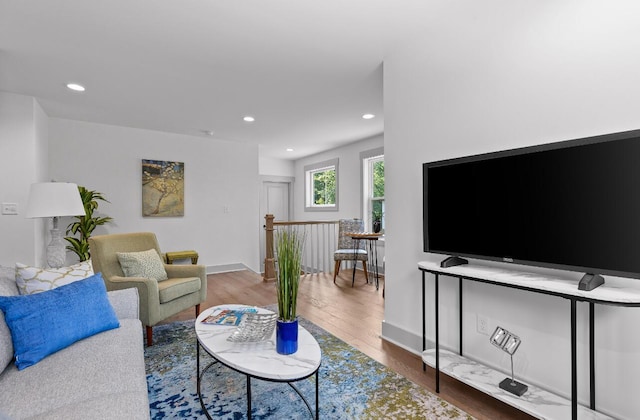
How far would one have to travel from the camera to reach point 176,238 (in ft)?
17.0

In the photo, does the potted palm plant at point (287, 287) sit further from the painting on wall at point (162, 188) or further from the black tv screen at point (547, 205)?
the painting on wall at point (162, 188)

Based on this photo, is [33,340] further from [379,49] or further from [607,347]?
[379,49]

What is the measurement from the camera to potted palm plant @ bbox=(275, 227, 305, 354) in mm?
1510

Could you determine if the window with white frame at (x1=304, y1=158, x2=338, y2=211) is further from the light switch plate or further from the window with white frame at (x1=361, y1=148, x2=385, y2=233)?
the light switch plate

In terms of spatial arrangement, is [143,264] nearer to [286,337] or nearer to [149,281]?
[149,281]

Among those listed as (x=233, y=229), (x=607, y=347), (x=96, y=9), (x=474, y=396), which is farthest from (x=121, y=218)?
(x=607, y=347)

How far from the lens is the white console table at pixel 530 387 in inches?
53.2

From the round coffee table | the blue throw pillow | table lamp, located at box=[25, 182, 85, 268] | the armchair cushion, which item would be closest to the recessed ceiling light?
table lamp, located at box=[25, 182, 85, 268]

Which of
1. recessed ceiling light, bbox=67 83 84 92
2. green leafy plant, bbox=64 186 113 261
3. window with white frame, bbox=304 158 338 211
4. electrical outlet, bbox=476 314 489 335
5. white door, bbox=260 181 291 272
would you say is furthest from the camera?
white door, bbox=260 181 291 272

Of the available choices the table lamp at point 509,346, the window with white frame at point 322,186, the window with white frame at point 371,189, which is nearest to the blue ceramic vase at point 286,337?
the table lamp at point 509,346

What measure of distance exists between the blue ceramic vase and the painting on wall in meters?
4.19

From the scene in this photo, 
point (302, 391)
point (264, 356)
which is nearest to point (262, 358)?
point (264, 356)

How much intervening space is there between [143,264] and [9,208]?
1.73 meters

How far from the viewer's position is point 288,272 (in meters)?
1.51
